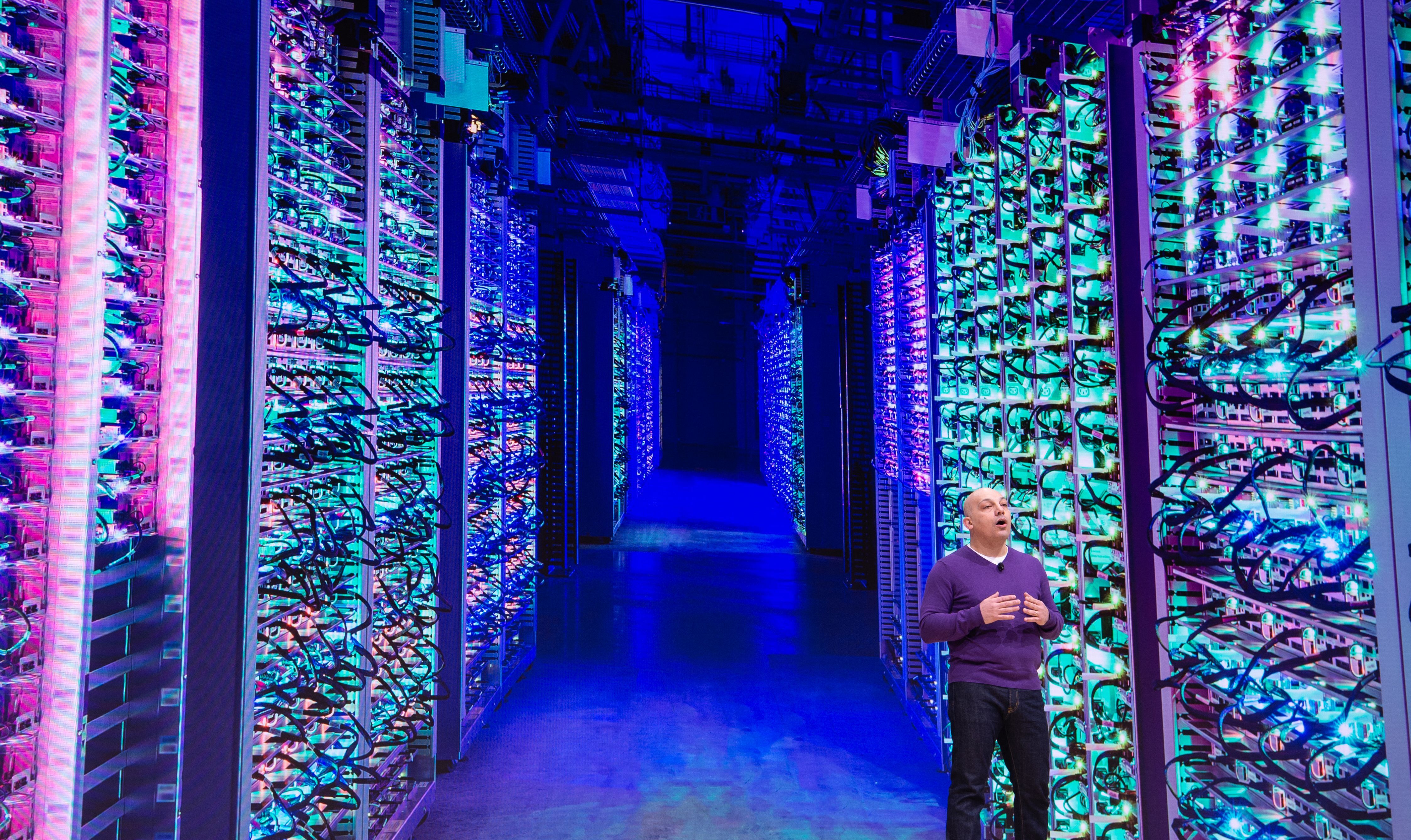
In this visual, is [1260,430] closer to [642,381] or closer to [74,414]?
[74,414]

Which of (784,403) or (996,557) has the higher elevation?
(784,403)

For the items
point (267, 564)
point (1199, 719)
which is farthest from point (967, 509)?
point (267, 564)

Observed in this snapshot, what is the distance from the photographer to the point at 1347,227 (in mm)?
1871

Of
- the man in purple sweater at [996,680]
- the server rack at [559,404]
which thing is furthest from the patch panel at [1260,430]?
the server rack at [559,404]

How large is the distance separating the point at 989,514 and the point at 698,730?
110 inches

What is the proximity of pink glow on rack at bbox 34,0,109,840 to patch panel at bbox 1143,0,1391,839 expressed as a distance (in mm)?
A: 2457

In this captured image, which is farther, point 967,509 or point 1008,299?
point 1008,299

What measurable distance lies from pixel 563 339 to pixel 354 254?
20.1 ft

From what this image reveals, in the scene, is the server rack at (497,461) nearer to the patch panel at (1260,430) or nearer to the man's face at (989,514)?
the man's face at (989,514)

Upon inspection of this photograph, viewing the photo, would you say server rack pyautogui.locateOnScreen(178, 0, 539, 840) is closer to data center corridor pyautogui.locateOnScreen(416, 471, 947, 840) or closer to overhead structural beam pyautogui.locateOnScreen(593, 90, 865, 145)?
data center corridor pyautogui.locateOnScreen(416, 471, 947, 840)

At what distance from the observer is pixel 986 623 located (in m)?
2.62

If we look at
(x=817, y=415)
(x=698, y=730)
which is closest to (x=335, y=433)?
(x=698, y=730)

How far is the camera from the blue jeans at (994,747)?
2.69 metres

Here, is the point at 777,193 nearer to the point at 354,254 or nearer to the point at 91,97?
the point at 354,254
